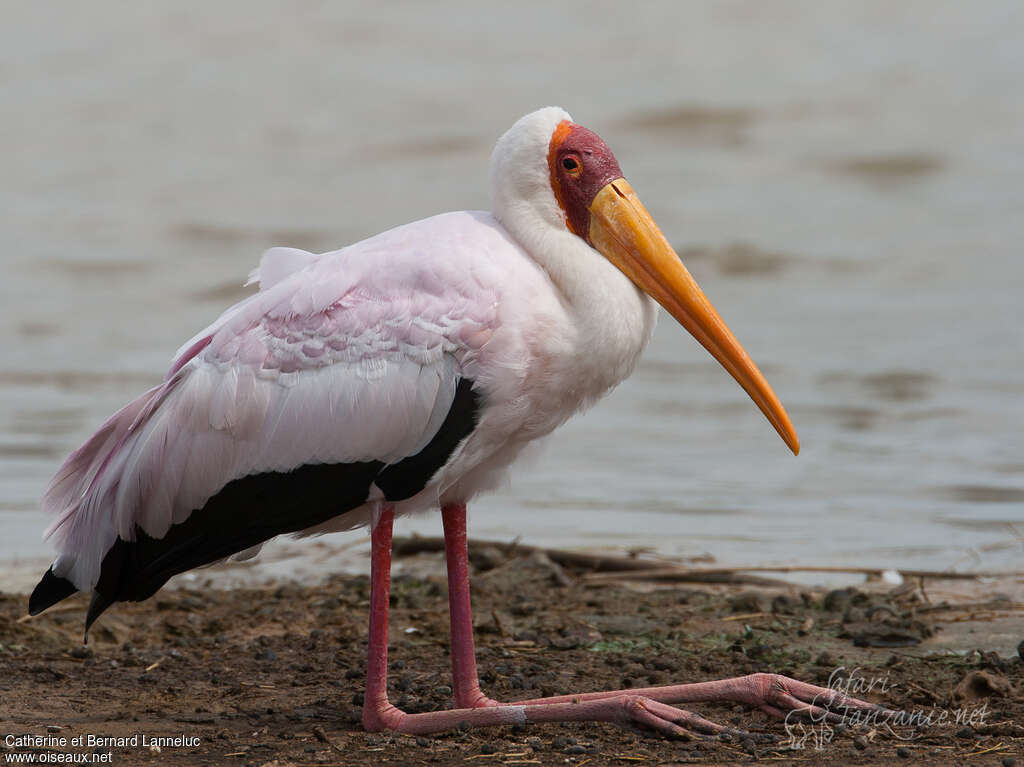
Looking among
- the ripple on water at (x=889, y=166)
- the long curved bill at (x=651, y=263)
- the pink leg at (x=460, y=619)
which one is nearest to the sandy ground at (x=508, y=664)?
the pink leg at (x=460, y=619)

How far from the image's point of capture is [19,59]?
83.1 ft

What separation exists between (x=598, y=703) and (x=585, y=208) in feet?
5.44

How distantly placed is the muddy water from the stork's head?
815 millimetres

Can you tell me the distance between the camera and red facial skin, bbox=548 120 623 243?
527 centimetres

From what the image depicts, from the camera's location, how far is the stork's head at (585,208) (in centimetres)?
526

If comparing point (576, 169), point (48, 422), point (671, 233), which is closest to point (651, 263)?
point (576, 169)

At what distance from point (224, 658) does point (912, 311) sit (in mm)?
10407

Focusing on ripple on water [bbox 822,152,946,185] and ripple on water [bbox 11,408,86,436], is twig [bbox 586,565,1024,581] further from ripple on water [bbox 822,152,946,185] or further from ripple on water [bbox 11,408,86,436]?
ripple on water [bbox 822,152,946,185]

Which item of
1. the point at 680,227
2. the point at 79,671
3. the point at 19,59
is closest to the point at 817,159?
the point at 680,227

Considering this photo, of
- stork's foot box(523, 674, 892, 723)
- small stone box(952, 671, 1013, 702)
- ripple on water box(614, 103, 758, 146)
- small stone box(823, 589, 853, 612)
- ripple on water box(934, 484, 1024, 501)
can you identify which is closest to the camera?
stork's foot box(523, 674, 892, 723)

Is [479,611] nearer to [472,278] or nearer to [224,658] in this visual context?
[224,658]

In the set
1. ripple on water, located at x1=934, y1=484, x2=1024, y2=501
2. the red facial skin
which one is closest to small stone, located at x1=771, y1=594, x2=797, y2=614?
the red facial skin

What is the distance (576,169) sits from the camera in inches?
208

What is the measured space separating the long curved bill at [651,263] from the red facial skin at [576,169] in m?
0.03
